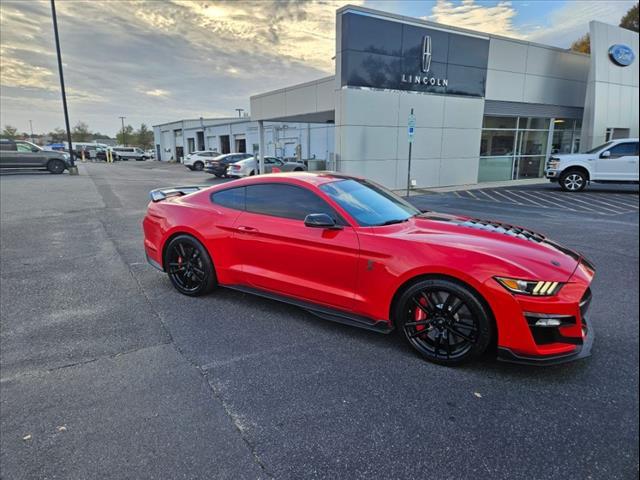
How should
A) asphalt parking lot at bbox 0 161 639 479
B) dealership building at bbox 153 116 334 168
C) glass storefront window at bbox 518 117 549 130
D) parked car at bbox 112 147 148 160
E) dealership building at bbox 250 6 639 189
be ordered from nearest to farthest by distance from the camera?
asphalt parking lot at bbox 0 161 639 479, dealership building at bbox 250 6 639 189, glass storefront window at bbox 518 117 549 130, dealership building at bbox 153 116 334 168, parked car at bbox 112 147 148 160

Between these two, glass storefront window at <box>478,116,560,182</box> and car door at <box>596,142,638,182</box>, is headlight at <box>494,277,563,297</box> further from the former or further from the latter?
glass storefront window at <box>478,116,560,182</box>

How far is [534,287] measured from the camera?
8.60 feet

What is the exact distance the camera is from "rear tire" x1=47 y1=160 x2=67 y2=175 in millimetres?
22266

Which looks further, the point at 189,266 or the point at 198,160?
the point at 198,160

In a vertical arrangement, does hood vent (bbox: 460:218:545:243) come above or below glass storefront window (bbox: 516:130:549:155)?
below

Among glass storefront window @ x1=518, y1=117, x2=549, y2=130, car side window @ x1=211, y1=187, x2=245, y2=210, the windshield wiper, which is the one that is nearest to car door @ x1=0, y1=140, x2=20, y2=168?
car side window @ x1=211, y1=187, x2=245, y2=210

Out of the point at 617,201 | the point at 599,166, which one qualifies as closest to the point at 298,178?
the point at 617,201

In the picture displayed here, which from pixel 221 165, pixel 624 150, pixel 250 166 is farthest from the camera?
pixel 221 165

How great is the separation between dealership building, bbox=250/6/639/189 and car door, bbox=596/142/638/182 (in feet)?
16.7

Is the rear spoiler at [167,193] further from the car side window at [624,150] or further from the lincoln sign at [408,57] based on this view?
the car side window at [624,150]

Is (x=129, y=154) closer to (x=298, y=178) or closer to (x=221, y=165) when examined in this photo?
(x=221, y=165)

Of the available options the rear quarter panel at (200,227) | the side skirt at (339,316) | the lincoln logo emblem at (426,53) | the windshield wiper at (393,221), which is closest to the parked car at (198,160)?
the lincoln logo emblem at (426,53)

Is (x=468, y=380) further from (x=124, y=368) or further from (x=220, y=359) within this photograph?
(x=124, y=368)

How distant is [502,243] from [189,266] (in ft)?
10.7
